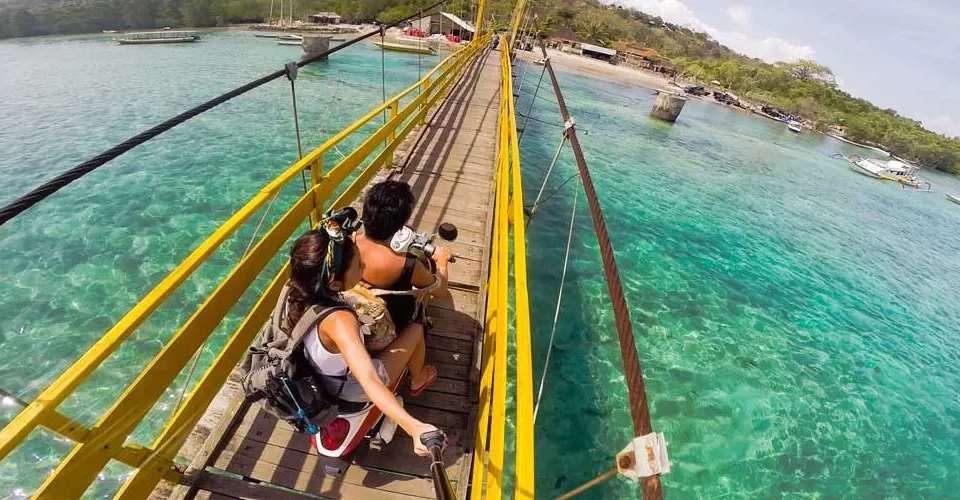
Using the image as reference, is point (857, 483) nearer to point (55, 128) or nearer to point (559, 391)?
point (559, 391)

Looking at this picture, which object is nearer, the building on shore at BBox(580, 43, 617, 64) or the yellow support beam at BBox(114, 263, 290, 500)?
the yellow support beam at BBox(114, 263, 290, 500)

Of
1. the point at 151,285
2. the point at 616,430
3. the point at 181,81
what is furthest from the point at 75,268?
the point at 181,81

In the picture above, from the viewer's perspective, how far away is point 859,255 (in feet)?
47.9

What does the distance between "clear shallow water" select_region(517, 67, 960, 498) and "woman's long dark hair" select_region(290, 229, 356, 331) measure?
3.76 meters

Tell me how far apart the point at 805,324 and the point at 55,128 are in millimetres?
21863

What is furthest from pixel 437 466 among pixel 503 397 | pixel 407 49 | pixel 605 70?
pixel 605 70

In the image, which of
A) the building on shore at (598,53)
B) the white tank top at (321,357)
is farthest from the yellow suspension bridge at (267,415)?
the building on shore at (598,53)

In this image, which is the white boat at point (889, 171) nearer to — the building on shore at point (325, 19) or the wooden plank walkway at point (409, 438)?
the wooden plank walkway at point (409, 438)

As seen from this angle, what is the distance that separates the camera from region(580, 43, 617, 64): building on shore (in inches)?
2904

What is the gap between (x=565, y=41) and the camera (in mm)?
79438

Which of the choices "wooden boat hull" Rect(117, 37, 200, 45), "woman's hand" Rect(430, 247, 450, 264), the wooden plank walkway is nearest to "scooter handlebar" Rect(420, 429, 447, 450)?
the wooden plank walkway

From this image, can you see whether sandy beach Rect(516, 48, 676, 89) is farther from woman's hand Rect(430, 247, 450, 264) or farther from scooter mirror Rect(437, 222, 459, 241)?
woman's hand Rect(430, 247, 450, 264)

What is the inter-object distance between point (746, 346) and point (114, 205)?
12.9 meters

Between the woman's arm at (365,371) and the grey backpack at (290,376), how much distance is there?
0.06 metres
